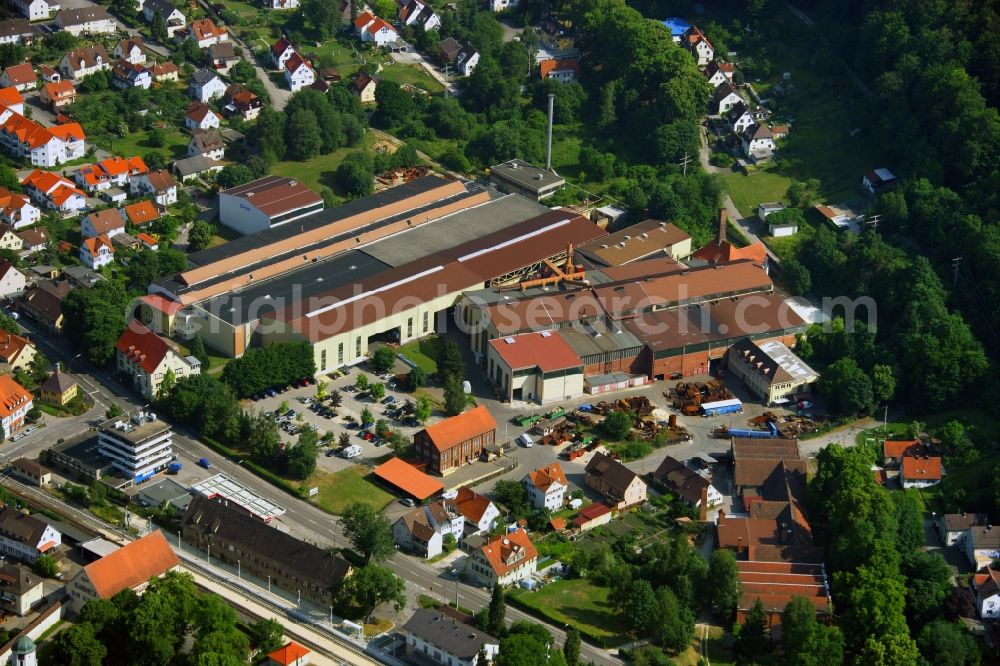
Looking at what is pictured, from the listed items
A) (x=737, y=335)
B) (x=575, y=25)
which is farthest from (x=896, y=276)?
(x=575, y=25)

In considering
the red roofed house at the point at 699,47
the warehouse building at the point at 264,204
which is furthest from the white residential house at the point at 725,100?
the warehouse building at the point at 264,204

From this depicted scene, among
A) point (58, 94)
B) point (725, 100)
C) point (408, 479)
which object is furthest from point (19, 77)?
point (408, 479)

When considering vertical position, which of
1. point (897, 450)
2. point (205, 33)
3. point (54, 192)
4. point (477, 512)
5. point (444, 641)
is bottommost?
point (477, 512)

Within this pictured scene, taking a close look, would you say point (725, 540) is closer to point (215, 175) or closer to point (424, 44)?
point (215, 175)

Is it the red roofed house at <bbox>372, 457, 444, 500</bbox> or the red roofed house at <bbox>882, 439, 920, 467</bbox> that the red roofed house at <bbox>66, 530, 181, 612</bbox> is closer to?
the red roofed house at <bbox>372, 457, 444, 500</bbox>

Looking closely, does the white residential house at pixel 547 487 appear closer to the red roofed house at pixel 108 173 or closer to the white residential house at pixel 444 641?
the white residential house at pixel 444 641

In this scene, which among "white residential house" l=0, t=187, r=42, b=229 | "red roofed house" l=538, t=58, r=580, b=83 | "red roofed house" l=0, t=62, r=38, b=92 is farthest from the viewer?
"red roofed house" l=538, t=58, r=580, b=83

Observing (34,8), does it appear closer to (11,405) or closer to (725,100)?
(11,405)

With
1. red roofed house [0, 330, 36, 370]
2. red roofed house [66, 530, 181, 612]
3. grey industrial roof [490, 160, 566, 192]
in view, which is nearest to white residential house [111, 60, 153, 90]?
grey industrial roof [490, 160, 566, 192]
